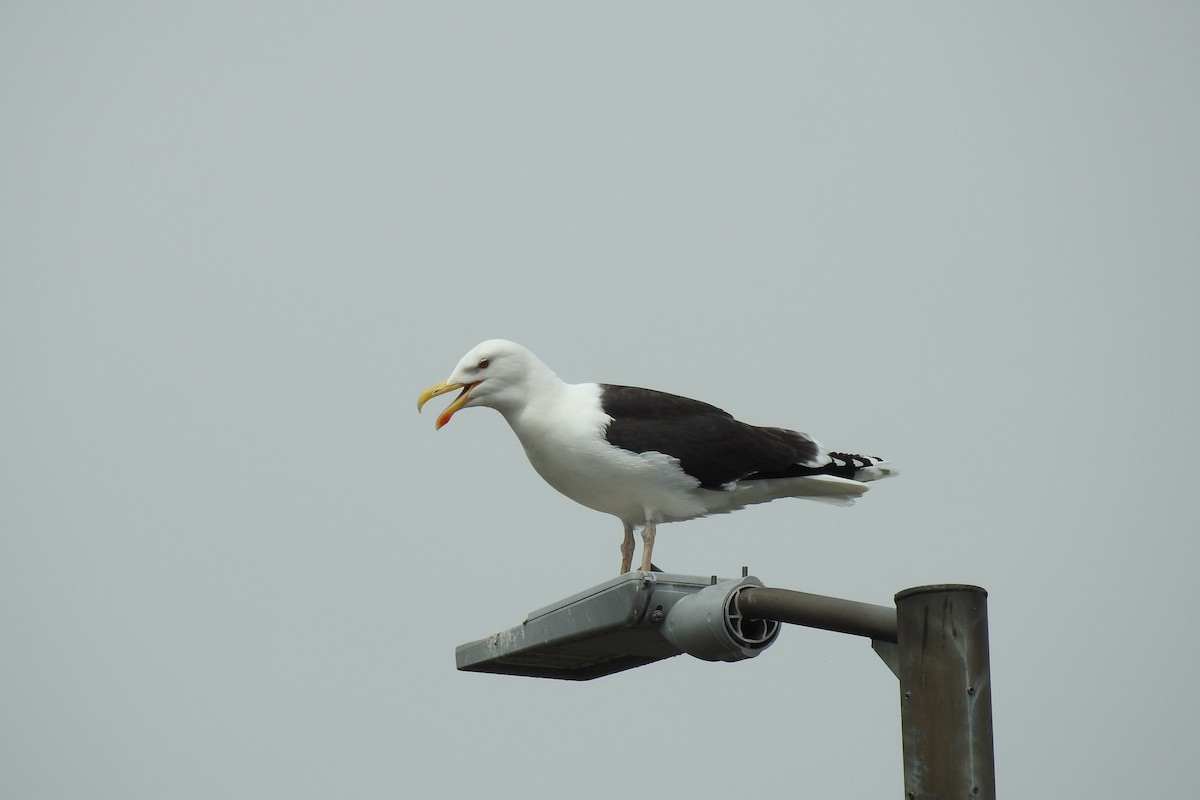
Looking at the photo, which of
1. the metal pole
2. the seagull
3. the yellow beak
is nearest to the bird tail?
the seagull

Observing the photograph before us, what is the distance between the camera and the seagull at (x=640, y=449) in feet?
32.3

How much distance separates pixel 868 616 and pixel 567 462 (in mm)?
4501


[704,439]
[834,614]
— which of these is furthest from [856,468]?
[834,614]

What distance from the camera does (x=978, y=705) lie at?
5.16 m

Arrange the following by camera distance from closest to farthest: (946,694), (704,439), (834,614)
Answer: (946,694)
(834,614)
(704,439)

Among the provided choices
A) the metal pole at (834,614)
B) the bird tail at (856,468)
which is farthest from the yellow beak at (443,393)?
the metal pole at (834,614)

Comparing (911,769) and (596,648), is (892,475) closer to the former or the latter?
(596,648)

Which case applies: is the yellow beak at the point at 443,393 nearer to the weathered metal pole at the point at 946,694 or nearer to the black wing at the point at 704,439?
the black wing at the point at 704,439

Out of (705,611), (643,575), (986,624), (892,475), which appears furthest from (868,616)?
(892,475)

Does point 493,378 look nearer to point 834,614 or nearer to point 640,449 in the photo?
point 640,449

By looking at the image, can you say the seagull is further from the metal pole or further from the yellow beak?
the metal pole

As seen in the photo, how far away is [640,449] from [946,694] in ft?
15.7

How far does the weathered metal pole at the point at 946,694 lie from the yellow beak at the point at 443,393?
208 inches

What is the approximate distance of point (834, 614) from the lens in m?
5.54
